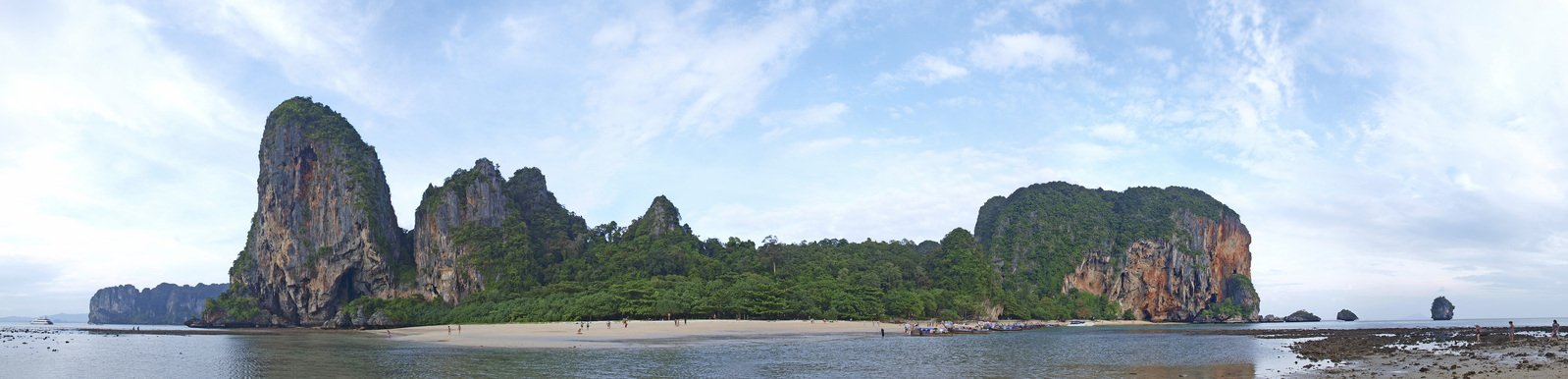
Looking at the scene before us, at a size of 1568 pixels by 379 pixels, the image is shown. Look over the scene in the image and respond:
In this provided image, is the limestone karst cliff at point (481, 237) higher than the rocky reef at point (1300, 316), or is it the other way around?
the limestone karst cliff at point (481, 237)

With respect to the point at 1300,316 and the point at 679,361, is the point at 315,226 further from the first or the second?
the point at 1300,316

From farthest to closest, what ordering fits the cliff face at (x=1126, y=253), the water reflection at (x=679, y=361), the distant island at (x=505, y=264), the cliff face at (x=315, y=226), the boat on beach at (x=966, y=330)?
the cliff face at (x=1126, y=253) → the cliff face at (x=315, y=226) → the distant island at (x=505, y=264) → the boat on beach at (x=966, y=330) → the water reflection at (x=679, y=361)

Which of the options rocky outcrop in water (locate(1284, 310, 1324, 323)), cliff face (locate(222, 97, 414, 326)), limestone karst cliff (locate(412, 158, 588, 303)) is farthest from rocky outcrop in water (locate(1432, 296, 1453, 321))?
cliff face (locate(222, 97, 414, 326))

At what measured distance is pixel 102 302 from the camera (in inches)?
7830

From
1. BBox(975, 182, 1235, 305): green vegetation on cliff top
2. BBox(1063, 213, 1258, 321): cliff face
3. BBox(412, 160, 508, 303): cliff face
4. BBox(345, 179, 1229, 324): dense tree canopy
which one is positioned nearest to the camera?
BBox(345, 179, 1229, 324): dense tree canopy

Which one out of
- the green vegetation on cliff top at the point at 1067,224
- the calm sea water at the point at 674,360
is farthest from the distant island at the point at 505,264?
the calm sea water at the point at 674,360

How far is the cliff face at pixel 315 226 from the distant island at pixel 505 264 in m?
0.18

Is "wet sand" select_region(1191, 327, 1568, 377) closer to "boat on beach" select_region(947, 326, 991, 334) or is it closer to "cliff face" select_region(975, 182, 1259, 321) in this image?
"boat on beach" select_region(947, 326, 991, 334)

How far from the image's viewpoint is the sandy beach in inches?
1944

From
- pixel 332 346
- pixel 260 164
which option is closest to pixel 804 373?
pixel 332 346

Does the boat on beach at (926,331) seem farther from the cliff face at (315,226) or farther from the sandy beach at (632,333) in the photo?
the cliff face at (315,226)

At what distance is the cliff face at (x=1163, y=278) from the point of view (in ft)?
460

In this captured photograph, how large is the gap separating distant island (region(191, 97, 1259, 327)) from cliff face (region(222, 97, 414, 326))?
18 centimetres

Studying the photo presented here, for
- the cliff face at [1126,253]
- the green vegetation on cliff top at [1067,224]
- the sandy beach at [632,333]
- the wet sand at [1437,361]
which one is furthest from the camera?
the cliff face at [1126,253]
